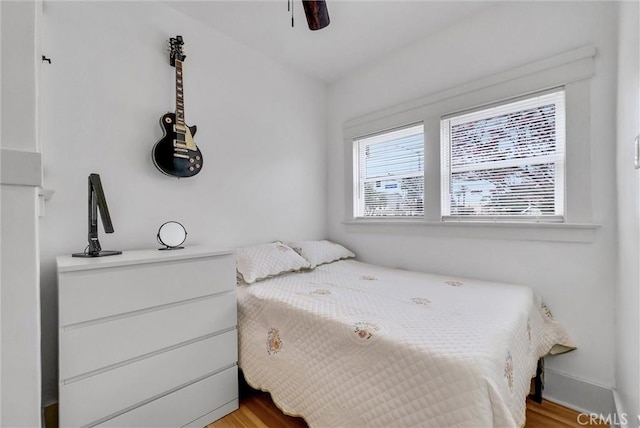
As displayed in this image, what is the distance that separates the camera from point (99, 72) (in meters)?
1.73

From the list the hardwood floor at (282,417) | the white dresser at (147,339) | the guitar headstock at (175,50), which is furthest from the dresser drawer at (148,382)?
the guitar headstock at (175,50)

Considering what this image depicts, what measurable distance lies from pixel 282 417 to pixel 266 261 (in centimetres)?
95

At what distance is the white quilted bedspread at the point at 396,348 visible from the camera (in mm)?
983

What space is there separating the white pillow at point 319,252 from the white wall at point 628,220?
181 cm

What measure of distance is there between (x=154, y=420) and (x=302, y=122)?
2.56 metres

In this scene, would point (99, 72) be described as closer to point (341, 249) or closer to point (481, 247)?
point (341, 249)

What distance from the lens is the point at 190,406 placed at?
1.52 m

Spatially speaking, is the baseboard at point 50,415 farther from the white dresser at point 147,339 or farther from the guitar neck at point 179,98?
the guitar neck at point 179,98

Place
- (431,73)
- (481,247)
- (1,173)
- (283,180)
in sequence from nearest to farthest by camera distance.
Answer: (1,173) < (481,247) < (431,73) < (283,180)

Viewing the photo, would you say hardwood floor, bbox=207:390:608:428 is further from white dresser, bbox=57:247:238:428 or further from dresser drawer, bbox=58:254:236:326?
dresser drawer, bbox=58:254:236:326

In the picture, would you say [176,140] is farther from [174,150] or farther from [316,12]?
[316,12]

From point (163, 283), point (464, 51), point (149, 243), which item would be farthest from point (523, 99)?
point (149, 243)

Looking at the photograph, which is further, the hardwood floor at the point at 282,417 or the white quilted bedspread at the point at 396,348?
the hardwood floor at the point at 282,417

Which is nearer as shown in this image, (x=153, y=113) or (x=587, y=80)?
(x=587, y=80)
